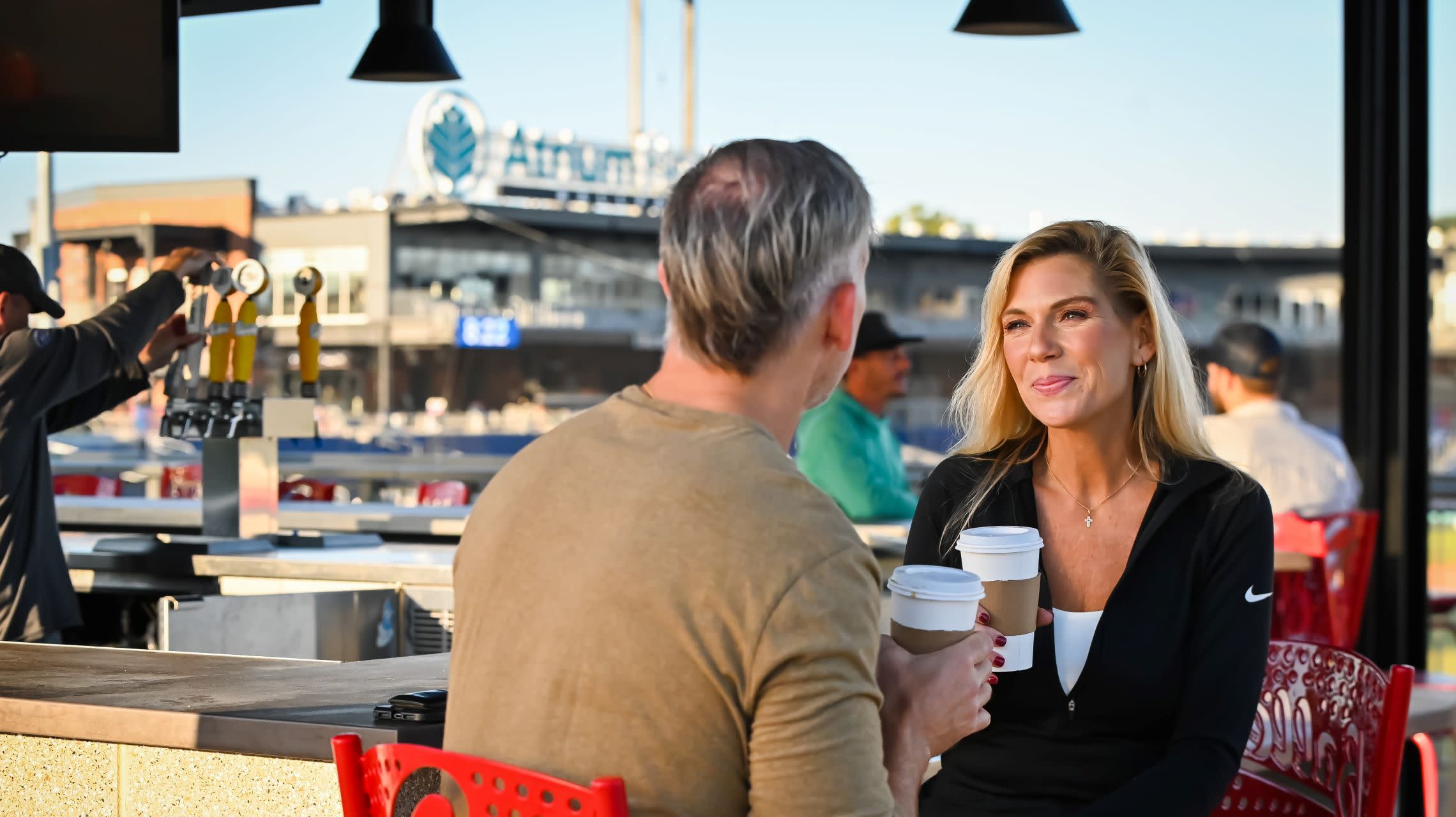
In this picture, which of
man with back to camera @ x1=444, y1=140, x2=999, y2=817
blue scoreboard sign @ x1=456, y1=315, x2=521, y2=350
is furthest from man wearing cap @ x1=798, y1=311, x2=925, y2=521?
blue scoreboard sign @ x1=456, y1=315, x2=521, y2=350

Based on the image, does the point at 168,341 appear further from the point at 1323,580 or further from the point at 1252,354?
the point at 1252,354

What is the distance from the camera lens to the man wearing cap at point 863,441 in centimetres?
489

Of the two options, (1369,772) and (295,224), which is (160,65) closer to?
(1369,772)

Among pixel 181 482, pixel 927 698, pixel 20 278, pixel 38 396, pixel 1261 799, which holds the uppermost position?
pixel 20 278

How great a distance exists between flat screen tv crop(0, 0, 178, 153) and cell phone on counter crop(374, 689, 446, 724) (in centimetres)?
150

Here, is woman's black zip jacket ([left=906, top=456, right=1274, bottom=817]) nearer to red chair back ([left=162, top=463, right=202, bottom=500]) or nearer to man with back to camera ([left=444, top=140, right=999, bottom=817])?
man with back to camera ([left=444, top=140, right=999, bottom=817])

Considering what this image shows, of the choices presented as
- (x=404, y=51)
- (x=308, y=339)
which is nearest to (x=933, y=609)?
(x=308, y=339)

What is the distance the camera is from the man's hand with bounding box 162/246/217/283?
3.35 metres

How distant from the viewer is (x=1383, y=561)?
4.94 metres

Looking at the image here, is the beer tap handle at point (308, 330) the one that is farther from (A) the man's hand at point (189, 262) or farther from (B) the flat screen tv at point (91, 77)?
(B) the flat screen tv at point (91, 77)

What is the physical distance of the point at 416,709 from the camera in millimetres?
1566

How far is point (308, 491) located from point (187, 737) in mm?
4368

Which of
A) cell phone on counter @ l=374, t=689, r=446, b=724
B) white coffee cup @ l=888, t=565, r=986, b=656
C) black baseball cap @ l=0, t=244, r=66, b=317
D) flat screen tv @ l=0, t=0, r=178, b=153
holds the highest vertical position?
flat screen tv @ l=0, t=0, r=178, b=153

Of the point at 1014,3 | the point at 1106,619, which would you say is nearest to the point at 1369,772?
the point at 1106,619
